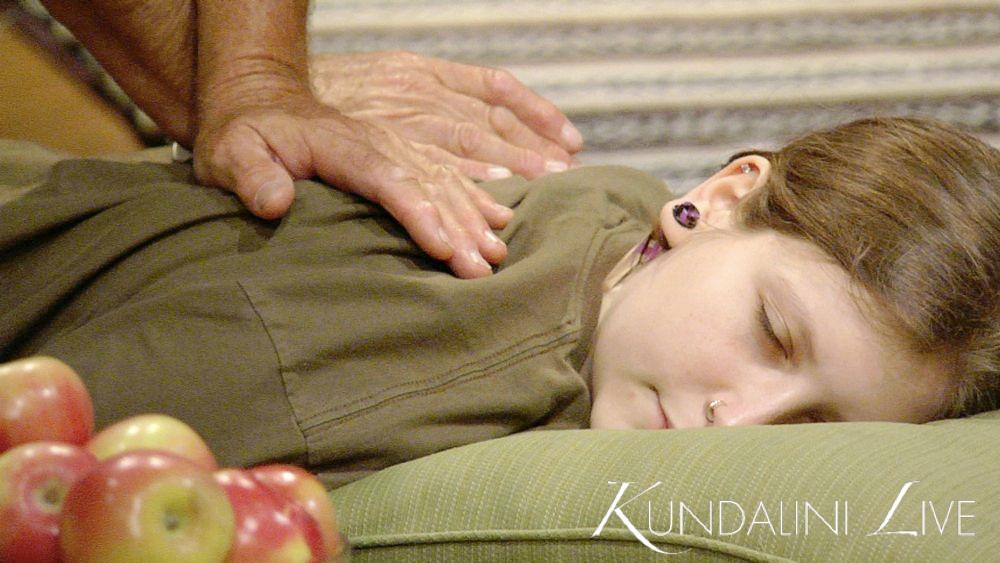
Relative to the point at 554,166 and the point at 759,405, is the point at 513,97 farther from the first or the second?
the point at 759,405

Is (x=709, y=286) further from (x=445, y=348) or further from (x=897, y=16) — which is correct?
(x=897, y=16)

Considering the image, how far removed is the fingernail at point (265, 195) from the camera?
1.18 meters

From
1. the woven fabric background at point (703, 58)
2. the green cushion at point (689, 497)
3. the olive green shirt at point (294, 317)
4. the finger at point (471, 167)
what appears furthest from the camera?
the woven fabric background at point (703, 58)

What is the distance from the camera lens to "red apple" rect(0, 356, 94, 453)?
1.95 feet

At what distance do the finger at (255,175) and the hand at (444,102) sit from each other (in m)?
0.62

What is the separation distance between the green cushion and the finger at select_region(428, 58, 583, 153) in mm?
977

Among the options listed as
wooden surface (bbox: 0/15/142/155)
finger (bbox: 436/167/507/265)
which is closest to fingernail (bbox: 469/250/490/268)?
finger (bbox: 436/167/507/265)

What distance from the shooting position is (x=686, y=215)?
1357mm

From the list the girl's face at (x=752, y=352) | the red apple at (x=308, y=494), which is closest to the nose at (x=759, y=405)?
the girl's face at (x=752, y=352)

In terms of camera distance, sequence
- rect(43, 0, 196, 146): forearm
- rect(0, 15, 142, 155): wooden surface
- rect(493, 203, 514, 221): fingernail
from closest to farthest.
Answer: rect(493, 203, 514, 221): fingernail
rect(43, 0, 196, 146): forearm
rect(0, 15, 142, 155): wooden surface

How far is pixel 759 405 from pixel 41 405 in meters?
0.77

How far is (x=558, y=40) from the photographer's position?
7.50ft

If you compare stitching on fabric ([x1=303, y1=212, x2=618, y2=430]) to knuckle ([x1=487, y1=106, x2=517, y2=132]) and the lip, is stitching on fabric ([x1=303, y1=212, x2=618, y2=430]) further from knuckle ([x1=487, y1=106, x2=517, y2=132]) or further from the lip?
knuckle ([x1=487, y1=106, x2=517, y2=132])

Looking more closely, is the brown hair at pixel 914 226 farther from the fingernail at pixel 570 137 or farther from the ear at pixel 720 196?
the fingernail at pixel 570 137
